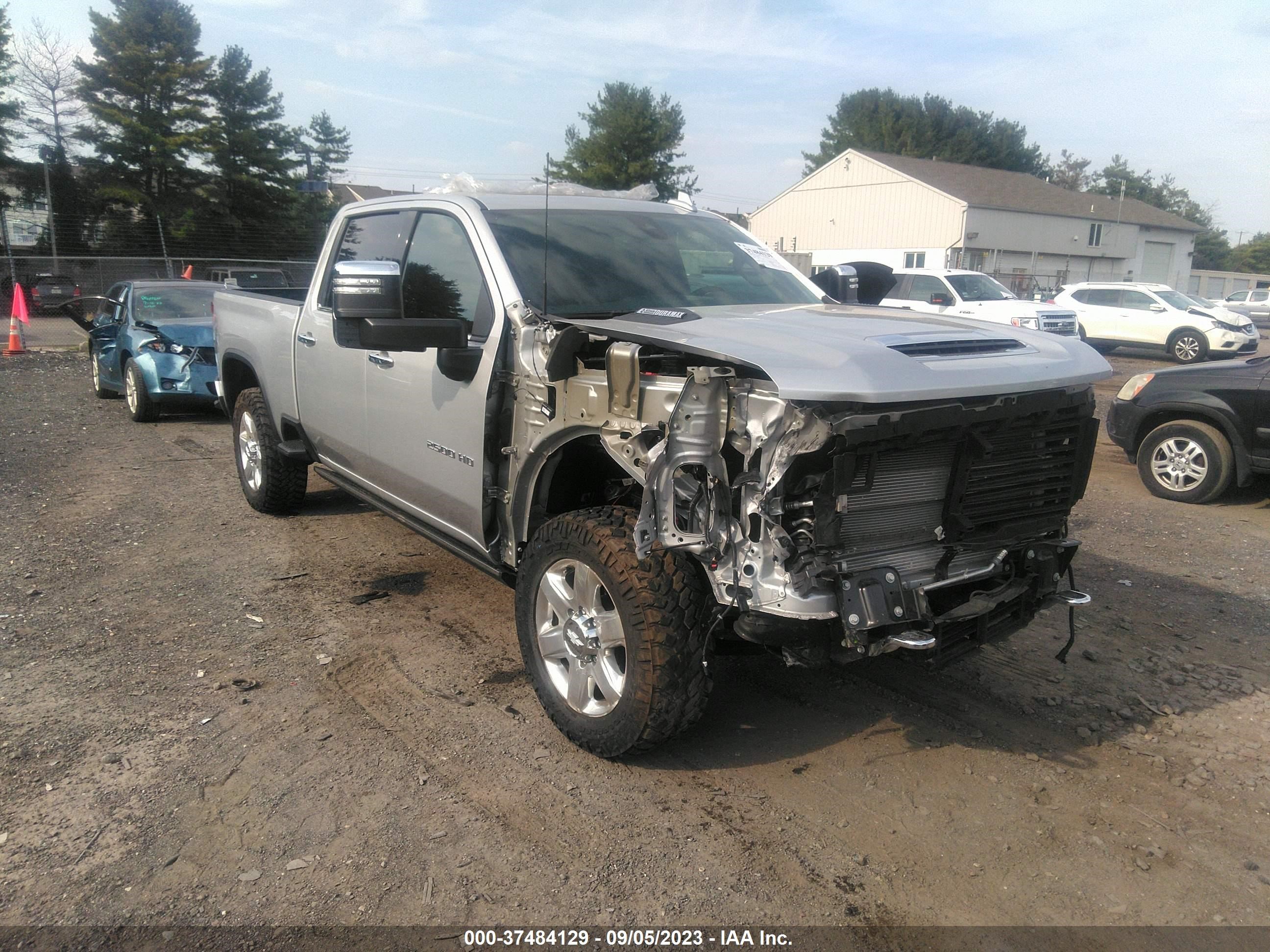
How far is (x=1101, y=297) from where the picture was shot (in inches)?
869

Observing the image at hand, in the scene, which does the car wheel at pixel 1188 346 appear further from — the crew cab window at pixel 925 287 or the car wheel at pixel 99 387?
the car wheel at pixel 99 387

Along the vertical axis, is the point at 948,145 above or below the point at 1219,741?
above

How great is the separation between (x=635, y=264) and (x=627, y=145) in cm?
4491

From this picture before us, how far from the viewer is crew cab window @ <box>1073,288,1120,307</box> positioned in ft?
71.5

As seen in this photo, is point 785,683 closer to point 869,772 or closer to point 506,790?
point 869,772

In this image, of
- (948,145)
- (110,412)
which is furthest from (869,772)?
(948,145)

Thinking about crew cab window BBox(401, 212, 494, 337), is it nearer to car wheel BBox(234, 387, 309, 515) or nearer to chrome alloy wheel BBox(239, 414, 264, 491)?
car wheel BBox(234, 387, 309, 515)

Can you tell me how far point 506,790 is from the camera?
330cm

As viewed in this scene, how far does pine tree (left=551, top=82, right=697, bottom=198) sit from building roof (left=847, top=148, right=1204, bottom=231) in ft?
31.7

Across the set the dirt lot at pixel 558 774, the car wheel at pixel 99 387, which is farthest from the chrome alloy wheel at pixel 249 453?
the car wheel at pixel 99 387

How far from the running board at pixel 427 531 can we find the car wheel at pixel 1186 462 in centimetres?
604

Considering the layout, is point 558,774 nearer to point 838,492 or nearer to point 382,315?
point 838,492

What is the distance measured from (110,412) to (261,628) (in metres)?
8.45

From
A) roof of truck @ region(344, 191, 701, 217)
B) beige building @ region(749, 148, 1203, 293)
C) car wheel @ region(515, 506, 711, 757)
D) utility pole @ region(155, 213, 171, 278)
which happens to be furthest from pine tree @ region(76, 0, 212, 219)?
car wheel @ region(515, 506, 711, 757)
